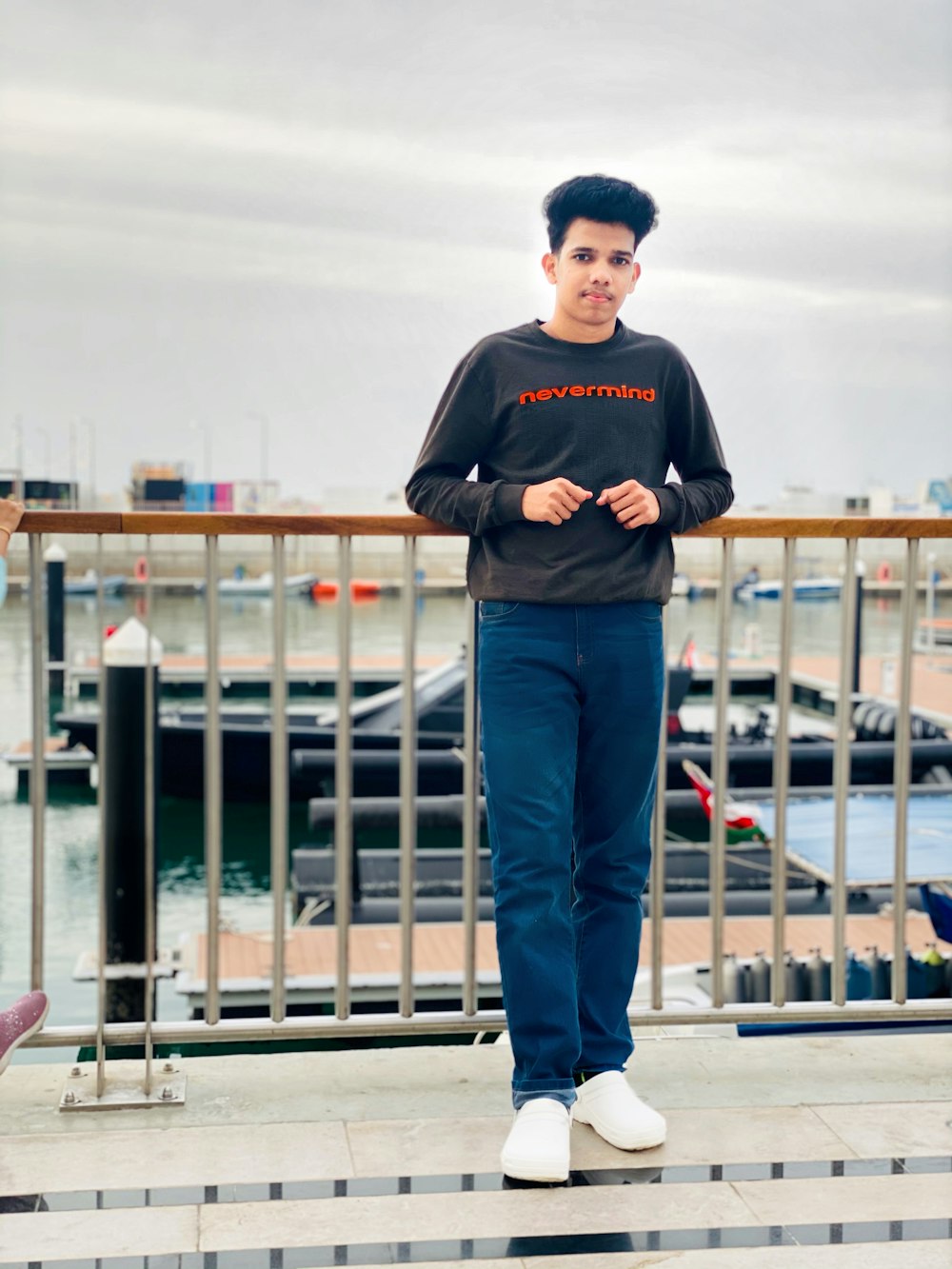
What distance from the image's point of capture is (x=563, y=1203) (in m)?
1.93

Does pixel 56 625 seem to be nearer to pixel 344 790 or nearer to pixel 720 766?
pixel 344 790

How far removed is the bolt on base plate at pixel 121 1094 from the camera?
2.24 m

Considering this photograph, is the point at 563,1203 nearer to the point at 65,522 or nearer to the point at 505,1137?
the point at 505,1137

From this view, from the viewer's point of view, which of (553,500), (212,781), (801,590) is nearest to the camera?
(553,500)

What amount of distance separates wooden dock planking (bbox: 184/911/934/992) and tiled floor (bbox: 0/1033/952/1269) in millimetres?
4373

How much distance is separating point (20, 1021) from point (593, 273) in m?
1.40

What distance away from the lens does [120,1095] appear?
7.50 feet

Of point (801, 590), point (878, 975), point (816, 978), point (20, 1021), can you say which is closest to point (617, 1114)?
point (20, 1021)

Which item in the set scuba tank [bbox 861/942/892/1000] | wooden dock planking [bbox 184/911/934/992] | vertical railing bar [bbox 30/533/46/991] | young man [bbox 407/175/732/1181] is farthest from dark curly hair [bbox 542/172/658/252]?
wooden dock planking [bbox 184/911/934/992]

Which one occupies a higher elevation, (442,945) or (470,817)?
(470,817)

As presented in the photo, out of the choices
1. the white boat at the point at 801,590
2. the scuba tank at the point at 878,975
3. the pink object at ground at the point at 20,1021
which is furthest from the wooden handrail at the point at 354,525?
the white boat at the point at 801,590

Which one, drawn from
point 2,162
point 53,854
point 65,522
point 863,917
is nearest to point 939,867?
point 863,917

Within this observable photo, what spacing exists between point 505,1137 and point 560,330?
1.23 meters

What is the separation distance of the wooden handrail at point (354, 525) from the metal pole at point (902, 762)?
8cm
